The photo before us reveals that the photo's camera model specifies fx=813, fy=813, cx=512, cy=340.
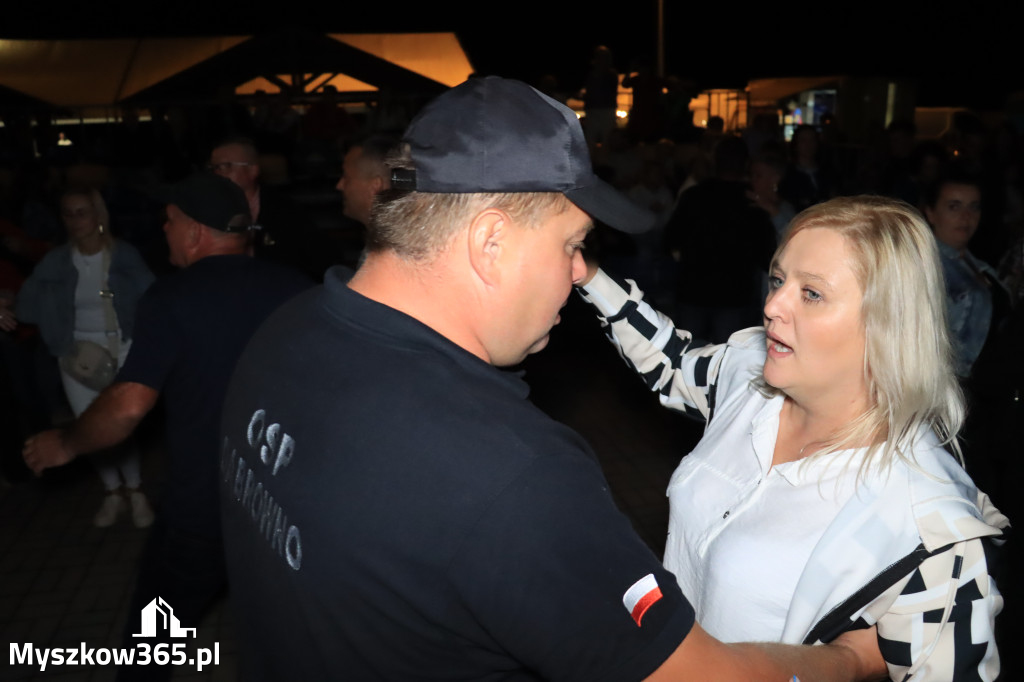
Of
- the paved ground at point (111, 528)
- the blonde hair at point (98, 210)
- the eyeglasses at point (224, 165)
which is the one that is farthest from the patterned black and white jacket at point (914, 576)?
the blonde hair at point (98, 210)

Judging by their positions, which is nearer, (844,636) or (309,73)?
(844,636)

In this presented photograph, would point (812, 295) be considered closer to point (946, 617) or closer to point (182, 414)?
point (946, 617)

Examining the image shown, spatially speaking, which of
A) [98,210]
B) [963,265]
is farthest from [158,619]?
[963,265]

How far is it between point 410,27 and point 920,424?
97.7 feet

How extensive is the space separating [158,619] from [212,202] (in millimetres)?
1563

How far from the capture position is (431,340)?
122 cm

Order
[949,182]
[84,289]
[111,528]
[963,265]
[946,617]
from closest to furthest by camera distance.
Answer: [946,617]
[963,265]
[949,182]
[84,289]
[111,528]

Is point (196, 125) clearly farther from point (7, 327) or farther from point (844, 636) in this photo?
point (844, 636)

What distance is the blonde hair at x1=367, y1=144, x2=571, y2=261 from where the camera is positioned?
128cm

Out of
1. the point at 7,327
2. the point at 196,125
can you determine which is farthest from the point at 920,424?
the point at 196,125

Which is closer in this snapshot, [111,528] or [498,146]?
[498,146]

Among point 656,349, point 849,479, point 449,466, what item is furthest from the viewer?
point 656,349

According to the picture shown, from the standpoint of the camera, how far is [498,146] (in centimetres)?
127

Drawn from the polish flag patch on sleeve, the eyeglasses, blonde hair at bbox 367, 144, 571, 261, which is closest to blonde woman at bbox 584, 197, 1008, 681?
the polish flag patch on sleeve
